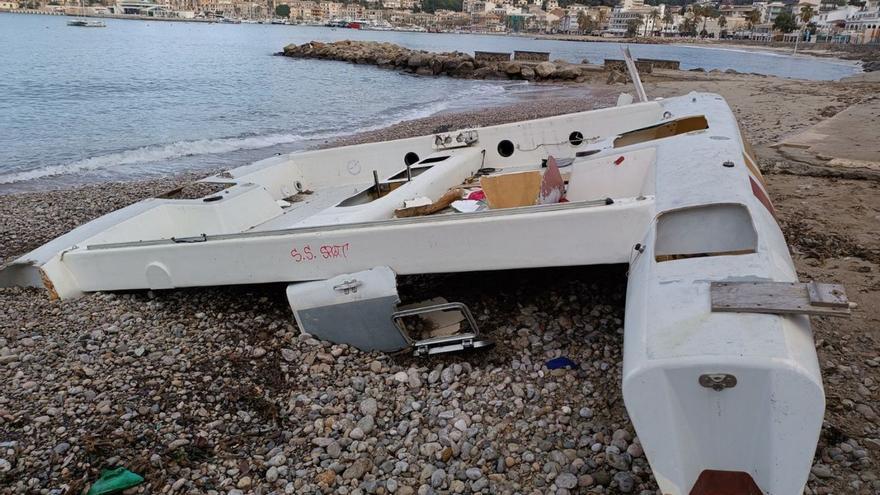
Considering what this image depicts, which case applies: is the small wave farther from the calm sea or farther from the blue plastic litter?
the blue plastic litter

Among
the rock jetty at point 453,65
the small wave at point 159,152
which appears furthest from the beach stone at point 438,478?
the rock jetty at point 453,65

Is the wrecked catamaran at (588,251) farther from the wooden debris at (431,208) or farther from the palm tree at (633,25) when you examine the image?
the palm tree at (633,25)

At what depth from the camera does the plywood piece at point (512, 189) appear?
5227 millimetres

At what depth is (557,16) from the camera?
177875 mm

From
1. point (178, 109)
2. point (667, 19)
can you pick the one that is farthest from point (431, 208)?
point (667, 19)

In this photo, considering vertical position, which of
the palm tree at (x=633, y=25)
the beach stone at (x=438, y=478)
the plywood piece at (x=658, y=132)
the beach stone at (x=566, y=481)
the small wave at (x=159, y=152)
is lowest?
the small wave at (x=159, y=152)

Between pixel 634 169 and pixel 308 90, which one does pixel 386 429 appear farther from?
pixel 308 90

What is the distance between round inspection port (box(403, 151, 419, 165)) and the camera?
24.7 feet

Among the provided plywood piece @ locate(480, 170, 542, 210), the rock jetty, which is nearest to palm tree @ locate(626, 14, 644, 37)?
the rock jetty

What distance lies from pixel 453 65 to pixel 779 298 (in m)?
41.9

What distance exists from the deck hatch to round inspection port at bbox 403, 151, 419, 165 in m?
4.42

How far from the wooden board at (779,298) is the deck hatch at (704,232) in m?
0.52

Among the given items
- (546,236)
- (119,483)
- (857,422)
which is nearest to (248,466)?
(119,483)

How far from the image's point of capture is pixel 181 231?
19.7 feet
